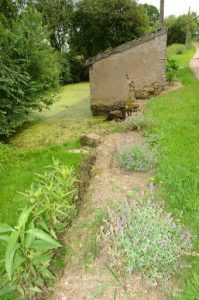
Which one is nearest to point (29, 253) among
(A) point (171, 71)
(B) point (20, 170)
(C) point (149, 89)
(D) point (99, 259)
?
(D) point (99, 259)

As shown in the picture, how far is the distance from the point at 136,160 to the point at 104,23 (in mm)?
22476

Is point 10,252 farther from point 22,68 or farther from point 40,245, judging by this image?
point 22,68

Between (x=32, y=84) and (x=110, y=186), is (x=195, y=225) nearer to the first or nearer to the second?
(x=110, y=186)

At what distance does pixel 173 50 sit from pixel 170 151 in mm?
31784

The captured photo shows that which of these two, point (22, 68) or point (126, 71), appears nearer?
point (22, 68)

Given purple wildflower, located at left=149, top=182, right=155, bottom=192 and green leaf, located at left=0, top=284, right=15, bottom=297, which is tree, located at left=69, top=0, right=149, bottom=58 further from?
green leaf, located at left=0, top=284, right=15, bottom=297

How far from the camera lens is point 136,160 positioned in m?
4.83

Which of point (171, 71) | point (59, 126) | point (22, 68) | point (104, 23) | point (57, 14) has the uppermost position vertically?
point (57, 14)

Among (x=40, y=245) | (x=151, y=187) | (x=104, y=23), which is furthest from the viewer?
(x=104, y=23)

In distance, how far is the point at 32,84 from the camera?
10.7 meters

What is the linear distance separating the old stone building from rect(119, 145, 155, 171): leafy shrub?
6588mm

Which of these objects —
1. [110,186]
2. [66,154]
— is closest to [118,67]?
[66,154]

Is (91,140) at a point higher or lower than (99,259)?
higher

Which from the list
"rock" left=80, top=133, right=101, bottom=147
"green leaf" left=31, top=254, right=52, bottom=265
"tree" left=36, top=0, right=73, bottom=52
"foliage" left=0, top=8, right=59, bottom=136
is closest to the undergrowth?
"green leaf" left=31, top=254, right=52, bottom=265
